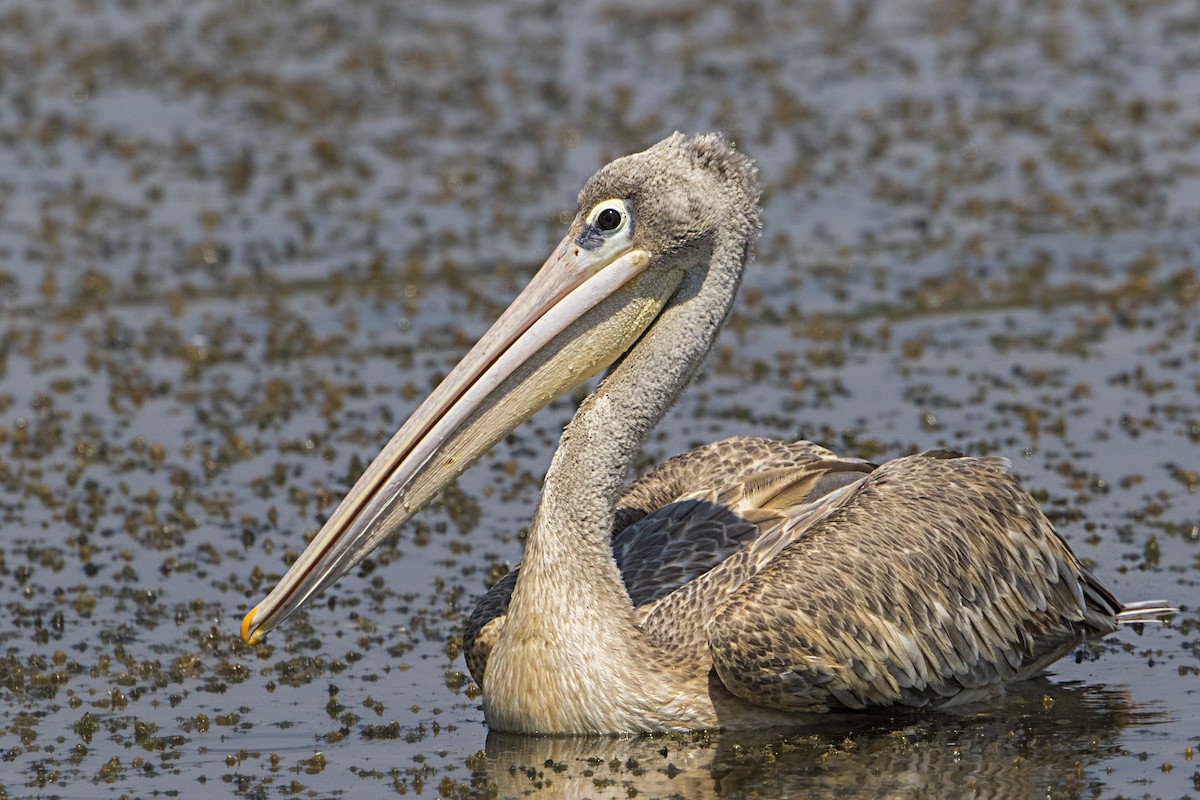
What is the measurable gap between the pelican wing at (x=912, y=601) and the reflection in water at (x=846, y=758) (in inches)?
6.3

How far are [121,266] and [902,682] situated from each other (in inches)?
355

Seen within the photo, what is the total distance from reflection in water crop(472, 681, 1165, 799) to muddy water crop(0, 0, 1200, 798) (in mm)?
20

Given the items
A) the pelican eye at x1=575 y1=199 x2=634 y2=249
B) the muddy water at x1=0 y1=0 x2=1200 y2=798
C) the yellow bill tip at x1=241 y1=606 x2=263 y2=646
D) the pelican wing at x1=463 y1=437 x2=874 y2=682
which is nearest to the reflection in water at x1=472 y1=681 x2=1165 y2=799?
the muddy water at x1=0 y1=0 x2=1200 y2=798

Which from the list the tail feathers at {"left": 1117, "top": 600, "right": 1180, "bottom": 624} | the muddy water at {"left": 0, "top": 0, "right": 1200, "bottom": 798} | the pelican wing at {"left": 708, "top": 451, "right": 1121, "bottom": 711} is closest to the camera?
the pelican wing at {"left": 708, "top": 451, "right": 1121, "bottom": 711}

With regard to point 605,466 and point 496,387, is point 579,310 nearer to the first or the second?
point 496,387

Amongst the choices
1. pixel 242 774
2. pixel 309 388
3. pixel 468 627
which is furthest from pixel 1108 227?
pixel 242 774

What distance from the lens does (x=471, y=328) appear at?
13.6 meters

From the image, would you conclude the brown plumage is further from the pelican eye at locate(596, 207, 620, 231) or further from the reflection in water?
the pelican eye at locate(596, 207, 620, 231)

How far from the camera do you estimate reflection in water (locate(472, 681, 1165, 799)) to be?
283 inches

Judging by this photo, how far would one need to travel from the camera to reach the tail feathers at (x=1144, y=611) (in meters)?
8.37

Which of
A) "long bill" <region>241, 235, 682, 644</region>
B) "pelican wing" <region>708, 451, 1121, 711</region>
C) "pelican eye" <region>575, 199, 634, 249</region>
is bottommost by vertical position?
"pelican wing" <region>708, 451, 1121, 711</region>

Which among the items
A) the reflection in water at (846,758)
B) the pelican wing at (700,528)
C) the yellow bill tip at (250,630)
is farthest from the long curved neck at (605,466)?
the yellow bill tip at (250,630)

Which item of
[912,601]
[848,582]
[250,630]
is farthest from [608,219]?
[250,630]

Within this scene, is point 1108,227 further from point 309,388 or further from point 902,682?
point 902,682
